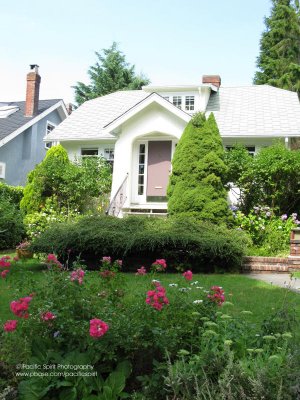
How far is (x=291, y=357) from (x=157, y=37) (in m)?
8.06

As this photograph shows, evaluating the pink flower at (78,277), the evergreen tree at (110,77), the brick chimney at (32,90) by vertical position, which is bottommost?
the pink flower at (78,277)

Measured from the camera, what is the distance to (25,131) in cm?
2359

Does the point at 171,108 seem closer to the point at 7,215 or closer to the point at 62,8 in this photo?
the point at 7,215

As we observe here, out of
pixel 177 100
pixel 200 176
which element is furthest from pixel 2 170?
pixel 200 176

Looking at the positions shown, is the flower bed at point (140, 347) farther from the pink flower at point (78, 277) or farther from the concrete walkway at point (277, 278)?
the concrete walkway at point (277, 278)

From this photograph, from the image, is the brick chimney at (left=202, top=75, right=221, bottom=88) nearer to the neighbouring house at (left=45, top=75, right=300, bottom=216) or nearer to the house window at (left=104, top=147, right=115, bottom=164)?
the neighbouring house at (left=45, top=75, right=300, bottom=216)

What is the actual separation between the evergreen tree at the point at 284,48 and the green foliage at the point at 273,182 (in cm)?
1488

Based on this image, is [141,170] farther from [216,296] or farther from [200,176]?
[216,296]

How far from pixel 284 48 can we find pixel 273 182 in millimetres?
18245

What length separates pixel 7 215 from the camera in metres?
13.9

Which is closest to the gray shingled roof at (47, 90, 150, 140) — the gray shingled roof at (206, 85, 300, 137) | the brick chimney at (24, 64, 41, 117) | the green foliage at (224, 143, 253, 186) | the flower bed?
the gray shingled roof at (206, 85, 300, 137)

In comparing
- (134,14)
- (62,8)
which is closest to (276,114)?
(134,14)

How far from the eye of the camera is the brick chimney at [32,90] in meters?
23.7

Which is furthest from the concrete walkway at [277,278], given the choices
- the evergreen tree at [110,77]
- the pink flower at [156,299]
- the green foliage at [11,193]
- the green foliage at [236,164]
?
the evergreen tree at [110,77]
